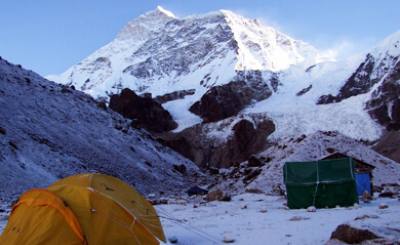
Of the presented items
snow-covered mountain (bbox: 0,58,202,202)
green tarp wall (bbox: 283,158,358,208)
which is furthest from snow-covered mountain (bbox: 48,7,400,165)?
green tarp wall (bbox: 283,158,358,208)

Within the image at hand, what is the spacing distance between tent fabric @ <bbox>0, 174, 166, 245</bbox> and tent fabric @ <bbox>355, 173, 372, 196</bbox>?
19.3 metres

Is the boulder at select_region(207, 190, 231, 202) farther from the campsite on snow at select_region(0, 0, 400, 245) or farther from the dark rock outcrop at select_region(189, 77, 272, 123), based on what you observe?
the dark rock outcrop at select_region(189, 77, 272, 123)

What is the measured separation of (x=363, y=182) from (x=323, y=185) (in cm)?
600

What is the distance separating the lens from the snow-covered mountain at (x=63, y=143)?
3431cm

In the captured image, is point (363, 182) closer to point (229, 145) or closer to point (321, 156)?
point (321, 156)

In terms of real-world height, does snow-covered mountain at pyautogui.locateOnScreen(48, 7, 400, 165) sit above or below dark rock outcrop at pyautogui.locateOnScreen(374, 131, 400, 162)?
above

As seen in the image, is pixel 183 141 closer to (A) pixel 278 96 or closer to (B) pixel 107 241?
(A) pixel 278 96

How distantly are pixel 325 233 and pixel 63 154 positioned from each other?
29123 millimetres

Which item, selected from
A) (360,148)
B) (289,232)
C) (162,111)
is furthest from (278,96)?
(289,232)

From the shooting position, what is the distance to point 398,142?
8744 cm

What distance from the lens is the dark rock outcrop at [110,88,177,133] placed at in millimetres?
117312

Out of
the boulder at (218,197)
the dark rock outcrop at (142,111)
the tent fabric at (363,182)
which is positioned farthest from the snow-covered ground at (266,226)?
the dark rock outcrop at (142,111)

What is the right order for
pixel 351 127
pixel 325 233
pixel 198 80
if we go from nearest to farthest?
pixel 325 233 < pixel 351 127 < pixel 198 80

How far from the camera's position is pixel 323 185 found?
2547cm
